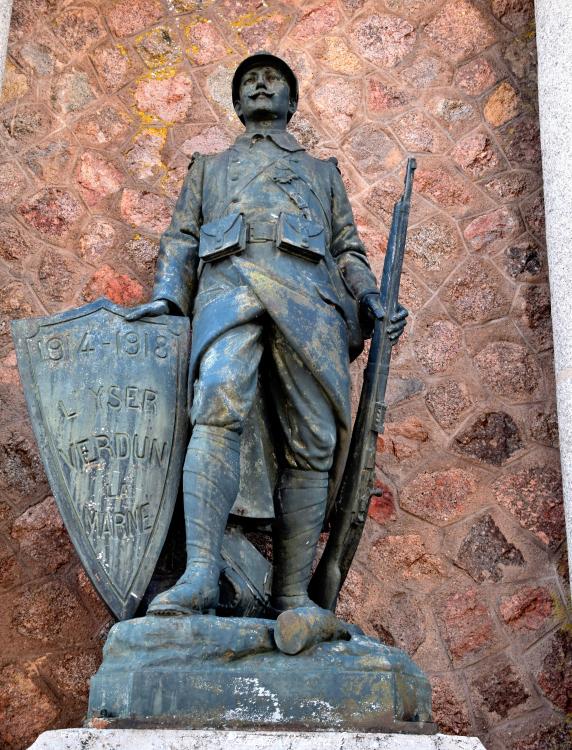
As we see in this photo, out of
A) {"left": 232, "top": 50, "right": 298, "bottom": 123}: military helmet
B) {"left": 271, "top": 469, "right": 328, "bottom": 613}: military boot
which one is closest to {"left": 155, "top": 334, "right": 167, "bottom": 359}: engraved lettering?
{"left": 271, "top": 469, "right": 328, "bottom": 613}: military boot

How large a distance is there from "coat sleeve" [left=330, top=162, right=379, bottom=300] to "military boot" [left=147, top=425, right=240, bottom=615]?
2.68 feet

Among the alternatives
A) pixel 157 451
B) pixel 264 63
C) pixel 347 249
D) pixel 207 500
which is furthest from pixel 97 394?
pixel 264 63

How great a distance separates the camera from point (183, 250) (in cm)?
404

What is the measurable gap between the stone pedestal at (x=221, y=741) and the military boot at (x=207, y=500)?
0.50 m

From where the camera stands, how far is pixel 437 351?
16.7 ft

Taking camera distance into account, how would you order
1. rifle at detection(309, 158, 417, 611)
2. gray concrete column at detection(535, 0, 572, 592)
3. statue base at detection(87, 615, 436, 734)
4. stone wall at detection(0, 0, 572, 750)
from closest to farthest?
statue base at detection(87, 615, 436, 734) < rifle at detection(309, 158, 417, 611) < stone wall at detection(0, 0, 572, 750) < gray concrete column at detection(535, 0, 572, 592)

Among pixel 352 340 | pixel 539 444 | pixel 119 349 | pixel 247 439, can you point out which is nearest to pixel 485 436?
pixel 539 444

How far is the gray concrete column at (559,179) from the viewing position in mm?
4477

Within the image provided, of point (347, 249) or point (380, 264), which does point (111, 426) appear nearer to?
point (347, 249)

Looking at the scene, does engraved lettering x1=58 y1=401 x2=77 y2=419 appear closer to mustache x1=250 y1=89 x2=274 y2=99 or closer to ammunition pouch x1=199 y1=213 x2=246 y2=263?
ammunition pouch x1=199 y1=213 x2=246 y2=263

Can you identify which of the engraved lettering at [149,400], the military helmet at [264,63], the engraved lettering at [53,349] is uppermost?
the military helmet at [264,63]

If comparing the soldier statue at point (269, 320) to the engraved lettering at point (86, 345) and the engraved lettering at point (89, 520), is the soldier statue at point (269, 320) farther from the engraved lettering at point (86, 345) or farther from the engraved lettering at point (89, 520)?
the engraved lettering at point (89, 520)

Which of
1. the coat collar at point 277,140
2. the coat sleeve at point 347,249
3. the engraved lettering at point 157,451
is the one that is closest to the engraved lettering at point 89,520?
the engraved lettering at point 157,451

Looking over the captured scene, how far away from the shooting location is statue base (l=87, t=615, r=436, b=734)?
9.34 ft
